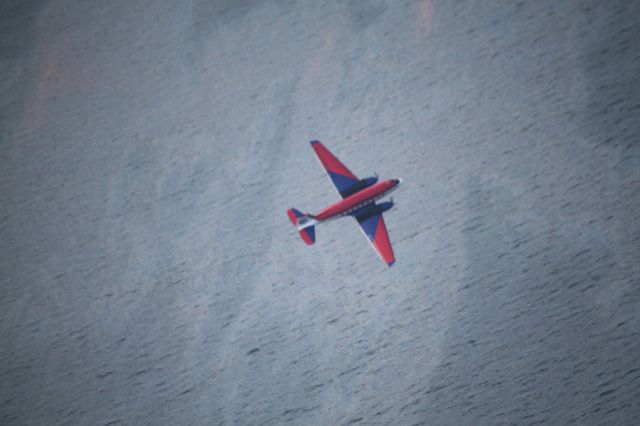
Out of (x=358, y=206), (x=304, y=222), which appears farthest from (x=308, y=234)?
(x=358, y=206)

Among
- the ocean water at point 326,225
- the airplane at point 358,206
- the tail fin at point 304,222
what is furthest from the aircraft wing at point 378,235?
the ocean water at point 326,225

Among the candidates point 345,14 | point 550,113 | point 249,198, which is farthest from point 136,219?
point 550,113

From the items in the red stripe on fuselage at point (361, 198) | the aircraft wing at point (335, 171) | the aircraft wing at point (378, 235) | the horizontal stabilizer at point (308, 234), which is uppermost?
the aircraft wing at point (335, 171)

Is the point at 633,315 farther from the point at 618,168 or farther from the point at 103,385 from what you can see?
the point at 103,385

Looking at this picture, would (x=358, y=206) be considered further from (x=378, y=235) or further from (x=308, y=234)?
(x=308, y=234)

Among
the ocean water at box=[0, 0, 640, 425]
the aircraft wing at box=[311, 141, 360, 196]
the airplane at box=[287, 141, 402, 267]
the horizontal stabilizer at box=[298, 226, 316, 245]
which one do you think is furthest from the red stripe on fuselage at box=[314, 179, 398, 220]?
the ocean water at box=[0, 0, 640, 425]

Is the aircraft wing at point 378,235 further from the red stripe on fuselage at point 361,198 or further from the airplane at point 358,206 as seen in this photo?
the red stripe on fuselage at point 361,198
